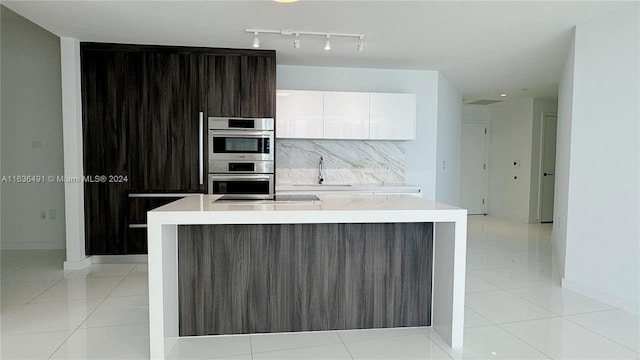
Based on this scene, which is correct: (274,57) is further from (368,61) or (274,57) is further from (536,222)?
(536,222)

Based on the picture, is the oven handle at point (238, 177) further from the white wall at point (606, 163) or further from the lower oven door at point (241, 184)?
the white wall at point (606, 163)

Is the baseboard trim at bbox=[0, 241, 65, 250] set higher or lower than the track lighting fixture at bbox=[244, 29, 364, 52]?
lower

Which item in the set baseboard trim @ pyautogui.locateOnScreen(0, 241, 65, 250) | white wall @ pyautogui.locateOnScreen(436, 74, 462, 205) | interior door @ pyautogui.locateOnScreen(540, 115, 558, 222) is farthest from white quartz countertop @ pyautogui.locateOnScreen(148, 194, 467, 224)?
interior door @ pyautogui.locateOnScreen(540, 115, 558, 222)

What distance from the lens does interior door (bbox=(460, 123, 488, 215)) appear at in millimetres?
8180

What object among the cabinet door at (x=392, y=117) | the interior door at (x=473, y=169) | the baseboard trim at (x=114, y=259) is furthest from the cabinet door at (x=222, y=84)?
the interior door at (x=473, y=169)

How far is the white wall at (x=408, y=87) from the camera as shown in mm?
5121

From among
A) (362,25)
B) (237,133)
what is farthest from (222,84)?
(362,25)

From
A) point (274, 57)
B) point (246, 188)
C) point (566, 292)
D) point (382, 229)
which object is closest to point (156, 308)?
point (382, 229)

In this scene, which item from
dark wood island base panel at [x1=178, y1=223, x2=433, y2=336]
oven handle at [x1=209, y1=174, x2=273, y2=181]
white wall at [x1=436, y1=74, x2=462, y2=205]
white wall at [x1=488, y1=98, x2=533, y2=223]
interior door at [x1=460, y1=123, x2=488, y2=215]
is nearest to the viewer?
dark wood island base panel at [x1=178, y1=223, x2=433, y2=336]

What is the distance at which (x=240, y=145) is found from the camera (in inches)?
174

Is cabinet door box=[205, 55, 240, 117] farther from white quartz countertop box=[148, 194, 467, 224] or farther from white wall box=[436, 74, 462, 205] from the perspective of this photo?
white wall box=[436, 74, 462, 205]

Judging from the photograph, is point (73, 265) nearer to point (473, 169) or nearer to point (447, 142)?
point (447, 142)

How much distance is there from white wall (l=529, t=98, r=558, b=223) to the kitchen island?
5470 mm

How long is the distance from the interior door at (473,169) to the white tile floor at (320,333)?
425cm
